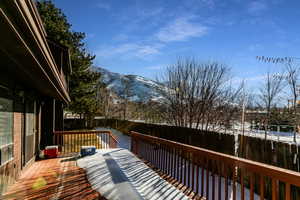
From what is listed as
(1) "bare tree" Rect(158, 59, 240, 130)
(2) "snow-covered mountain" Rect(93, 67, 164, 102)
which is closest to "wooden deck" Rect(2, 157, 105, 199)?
(1) "bare tree" Rect(158, 59, 240, 130)

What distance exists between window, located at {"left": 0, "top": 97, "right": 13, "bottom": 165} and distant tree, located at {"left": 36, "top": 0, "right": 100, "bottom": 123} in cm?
1008

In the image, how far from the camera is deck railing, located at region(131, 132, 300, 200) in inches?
A: 83.4

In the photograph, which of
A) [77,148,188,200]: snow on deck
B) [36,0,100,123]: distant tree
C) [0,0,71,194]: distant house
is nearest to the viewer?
[0,0,71,194]: distant house

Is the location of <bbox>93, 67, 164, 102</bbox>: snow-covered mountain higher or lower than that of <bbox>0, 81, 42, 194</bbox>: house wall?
higher

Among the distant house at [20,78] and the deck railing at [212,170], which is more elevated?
the distant house at [20,78]

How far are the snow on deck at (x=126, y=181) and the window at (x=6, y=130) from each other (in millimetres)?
1657

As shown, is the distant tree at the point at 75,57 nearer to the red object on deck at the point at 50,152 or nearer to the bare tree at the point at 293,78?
the red object on deck at the point at 50,152

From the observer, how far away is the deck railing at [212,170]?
6.95 feet

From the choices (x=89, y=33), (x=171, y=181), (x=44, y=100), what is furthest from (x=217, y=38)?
(x=89, y=33)

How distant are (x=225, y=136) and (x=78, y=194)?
502 cm

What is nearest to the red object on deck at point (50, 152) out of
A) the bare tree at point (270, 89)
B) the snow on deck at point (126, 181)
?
the snow on deck at point (126, 181)

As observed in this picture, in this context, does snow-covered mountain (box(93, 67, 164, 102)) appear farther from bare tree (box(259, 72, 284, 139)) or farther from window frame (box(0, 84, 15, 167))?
window frame (box(0, 84, 15, 167))

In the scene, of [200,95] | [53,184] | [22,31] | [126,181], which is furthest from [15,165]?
[200,95]

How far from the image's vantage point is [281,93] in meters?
14.3
